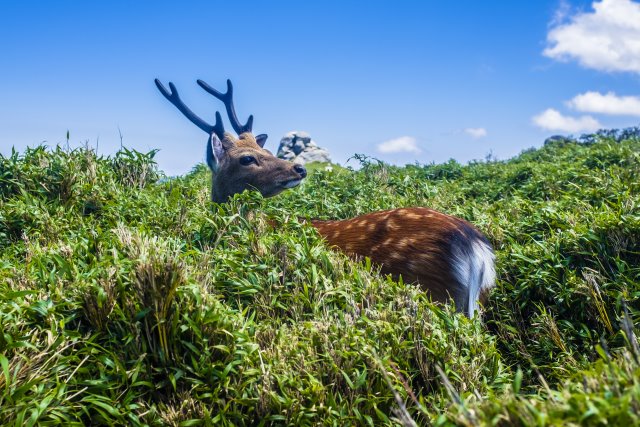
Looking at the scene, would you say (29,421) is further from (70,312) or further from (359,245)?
(359,245)

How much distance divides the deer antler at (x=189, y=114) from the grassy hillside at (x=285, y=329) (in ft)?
7.18

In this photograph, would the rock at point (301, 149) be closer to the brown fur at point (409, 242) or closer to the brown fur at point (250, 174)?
the brown fur at point (250, 174)

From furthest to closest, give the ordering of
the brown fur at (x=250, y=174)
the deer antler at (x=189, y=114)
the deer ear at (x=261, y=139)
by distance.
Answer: the deer ear at (x=261, y=139)
the deer antler at (x=189, y=114)
the brown fur at (x=250, y=174)

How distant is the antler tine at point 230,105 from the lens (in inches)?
290

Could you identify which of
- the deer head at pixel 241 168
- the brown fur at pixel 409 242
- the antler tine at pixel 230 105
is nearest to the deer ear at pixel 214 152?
the deer head at pixel 241 168

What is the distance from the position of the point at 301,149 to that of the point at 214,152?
24592 millimetres

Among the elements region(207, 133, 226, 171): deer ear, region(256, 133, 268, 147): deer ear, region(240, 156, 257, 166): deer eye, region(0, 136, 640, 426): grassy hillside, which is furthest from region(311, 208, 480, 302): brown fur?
region(256, 133, 268, 147): deer ear

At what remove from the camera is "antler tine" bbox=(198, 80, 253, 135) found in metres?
7.36

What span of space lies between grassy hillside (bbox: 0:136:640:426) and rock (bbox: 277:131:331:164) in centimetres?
2474

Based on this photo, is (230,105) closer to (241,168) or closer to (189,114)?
(189,114)

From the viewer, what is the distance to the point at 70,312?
257 centimetres

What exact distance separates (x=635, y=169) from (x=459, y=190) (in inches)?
84.7

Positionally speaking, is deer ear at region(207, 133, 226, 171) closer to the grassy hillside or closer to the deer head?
the deer head

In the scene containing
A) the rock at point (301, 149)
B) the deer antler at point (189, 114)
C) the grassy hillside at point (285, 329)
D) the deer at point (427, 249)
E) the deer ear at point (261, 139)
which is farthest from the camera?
the rock at point (301, 149)
